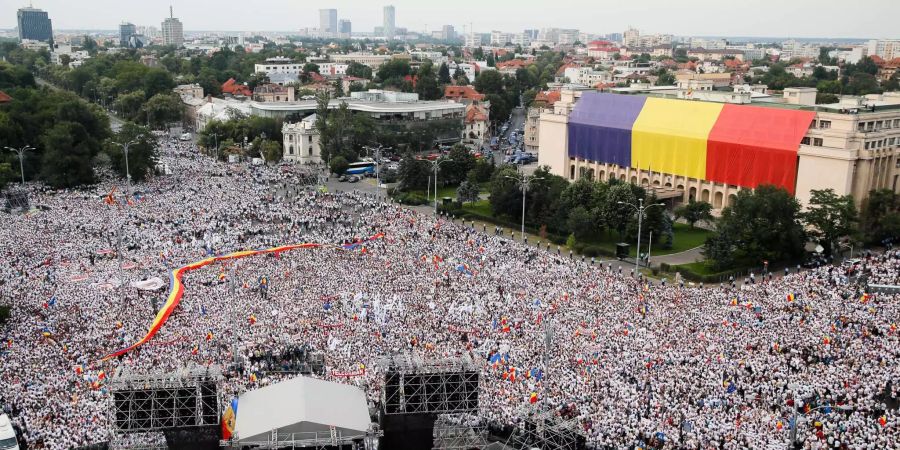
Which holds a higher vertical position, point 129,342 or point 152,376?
point 152,376

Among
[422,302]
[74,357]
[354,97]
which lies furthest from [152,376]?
[354,97]

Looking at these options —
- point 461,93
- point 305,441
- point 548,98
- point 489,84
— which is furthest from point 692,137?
point 489,84

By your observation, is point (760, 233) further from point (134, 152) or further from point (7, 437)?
point (134, 152)

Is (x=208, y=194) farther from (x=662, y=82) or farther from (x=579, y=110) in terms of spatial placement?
(x=662, y=82)

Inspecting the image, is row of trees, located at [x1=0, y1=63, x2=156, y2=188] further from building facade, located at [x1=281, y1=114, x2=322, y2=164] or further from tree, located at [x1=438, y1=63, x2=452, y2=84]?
tree, located at [x1=438, y1=63, x2=452, y2=84]

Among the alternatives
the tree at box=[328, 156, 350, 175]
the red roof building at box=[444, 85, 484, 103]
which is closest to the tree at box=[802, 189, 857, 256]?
the tree at box=[328, 156, 350, 175]

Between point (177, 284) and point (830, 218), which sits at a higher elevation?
point (830, 218)

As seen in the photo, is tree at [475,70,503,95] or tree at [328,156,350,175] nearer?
tree at [328,156,350,175]
